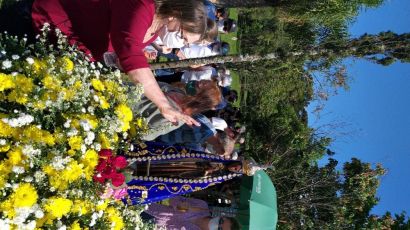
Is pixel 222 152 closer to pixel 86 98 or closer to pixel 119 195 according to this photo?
pixel 119 195

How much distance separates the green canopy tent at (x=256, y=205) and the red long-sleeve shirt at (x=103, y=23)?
3.64 meters

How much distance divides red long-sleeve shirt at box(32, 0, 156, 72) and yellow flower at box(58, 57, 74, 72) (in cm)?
22

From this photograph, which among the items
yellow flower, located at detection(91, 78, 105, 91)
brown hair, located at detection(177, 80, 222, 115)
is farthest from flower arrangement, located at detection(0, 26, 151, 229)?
brown hair, located at detection(177, 80, 222, 115)

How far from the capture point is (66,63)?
149 inches

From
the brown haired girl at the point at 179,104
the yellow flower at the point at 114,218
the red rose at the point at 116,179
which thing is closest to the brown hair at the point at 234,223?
the brown haired girl at the point at 179,104

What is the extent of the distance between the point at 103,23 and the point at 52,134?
1.00 m

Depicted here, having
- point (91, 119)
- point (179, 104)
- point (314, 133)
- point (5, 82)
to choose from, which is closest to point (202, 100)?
point (179, 104)

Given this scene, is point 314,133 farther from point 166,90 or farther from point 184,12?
point 184,12

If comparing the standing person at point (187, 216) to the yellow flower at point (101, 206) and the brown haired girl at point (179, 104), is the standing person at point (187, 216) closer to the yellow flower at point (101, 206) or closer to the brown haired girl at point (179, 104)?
the brown haired girl at point (179, 104)

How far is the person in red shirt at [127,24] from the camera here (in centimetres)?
318

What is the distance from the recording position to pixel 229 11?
1764 cm

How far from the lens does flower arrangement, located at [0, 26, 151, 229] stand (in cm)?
333

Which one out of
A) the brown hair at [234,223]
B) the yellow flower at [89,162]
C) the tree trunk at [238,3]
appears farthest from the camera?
the tree trunk at [238,3]

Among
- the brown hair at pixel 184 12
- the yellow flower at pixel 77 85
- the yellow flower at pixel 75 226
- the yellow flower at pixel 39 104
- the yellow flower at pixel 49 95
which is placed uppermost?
the brown hair at pixel 184 12
